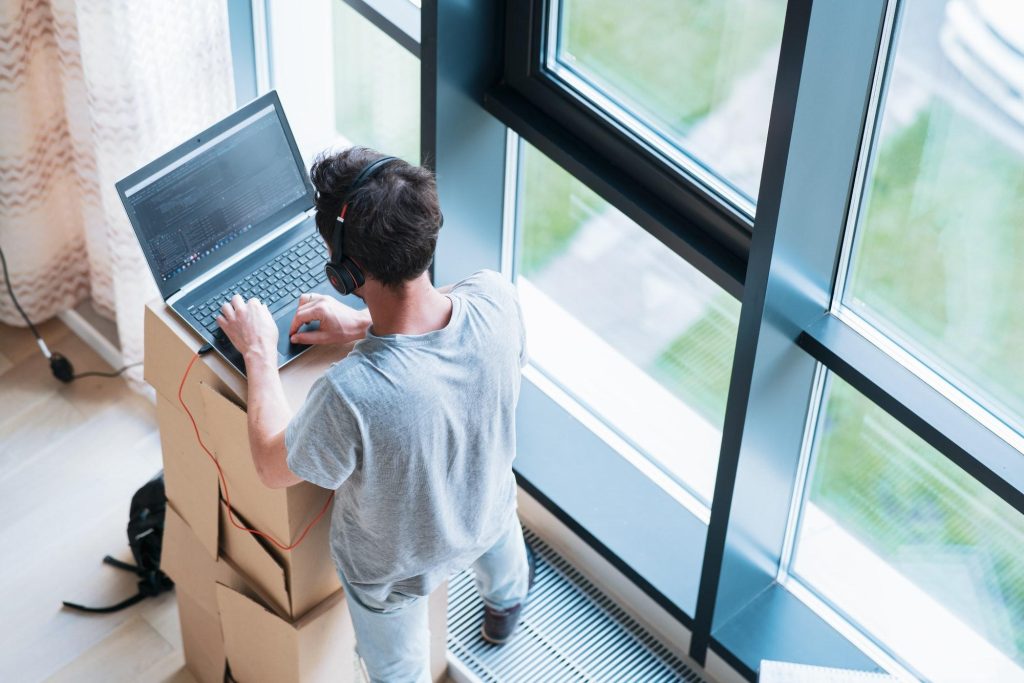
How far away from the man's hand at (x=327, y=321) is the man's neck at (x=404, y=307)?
0.25m

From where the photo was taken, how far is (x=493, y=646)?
283 cm

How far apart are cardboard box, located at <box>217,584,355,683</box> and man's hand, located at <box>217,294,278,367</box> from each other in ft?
1.76

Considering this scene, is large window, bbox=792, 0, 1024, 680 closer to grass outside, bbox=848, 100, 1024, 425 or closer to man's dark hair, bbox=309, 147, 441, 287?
grass outside, bbox=848, 100, 1024, 425

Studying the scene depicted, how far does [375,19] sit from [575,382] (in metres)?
0.92

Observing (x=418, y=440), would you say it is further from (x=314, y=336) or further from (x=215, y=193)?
(x=215, y=193)

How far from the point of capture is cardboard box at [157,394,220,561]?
241 centimetres

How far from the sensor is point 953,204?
6.86ft

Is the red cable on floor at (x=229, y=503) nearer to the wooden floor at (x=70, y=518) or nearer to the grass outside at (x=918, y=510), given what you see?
the wooden floor at (x=70, y=518)

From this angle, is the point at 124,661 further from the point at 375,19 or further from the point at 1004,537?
the point at 1004,537

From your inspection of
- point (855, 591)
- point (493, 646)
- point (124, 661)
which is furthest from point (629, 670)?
point (124, 661)

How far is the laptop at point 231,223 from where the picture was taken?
2.23 meters

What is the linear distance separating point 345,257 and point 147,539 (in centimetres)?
128

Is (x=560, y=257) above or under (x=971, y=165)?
under

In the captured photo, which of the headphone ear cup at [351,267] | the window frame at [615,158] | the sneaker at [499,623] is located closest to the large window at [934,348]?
the window frame at [615,158]
